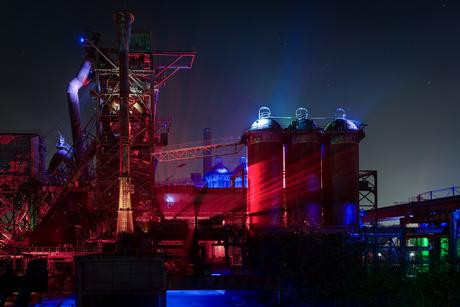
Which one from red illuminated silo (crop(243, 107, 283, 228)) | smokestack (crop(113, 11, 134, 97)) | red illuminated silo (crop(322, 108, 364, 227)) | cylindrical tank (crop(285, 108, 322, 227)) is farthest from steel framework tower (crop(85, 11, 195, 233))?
red illuminated silo (crop(322, 108, 364, 227))

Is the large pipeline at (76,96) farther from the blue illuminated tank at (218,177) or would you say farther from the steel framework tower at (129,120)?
the blue illuminated tank at (218,177)

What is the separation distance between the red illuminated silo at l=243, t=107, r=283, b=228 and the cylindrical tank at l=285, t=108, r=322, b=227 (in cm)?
151

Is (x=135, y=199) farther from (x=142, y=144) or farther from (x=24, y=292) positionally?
(x=24, y=292)

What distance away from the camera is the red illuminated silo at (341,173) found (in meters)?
45.8

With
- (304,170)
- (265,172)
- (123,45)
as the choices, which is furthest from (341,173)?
(123,45)

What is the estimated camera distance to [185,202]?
5709 centimetres

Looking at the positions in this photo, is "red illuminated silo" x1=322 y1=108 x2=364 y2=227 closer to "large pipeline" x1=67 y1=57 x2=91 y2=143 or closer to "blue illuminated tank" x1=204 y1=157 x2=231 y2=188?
"blue illuminated tank" x1=204 y1=157 x2=231 y2=188

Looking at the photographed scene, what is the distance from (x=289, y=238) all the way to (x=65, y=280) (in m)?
23.8

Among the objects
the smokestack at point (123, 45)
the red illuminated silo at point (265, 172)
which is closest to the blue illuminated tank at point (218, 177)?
the red illuminated silo at point (265, 172)

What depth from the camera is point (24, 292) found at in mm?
27328

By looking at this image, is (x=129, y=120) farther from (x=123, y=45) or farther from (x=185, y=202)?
(x=185, y=202)

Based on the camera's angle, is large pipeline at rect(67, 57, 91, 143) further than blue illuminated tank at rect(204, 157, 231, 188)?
No

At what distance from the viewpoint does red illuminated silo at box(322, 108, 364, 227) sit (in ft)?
150

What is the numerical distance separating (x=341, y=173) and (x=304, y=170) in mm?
4350
